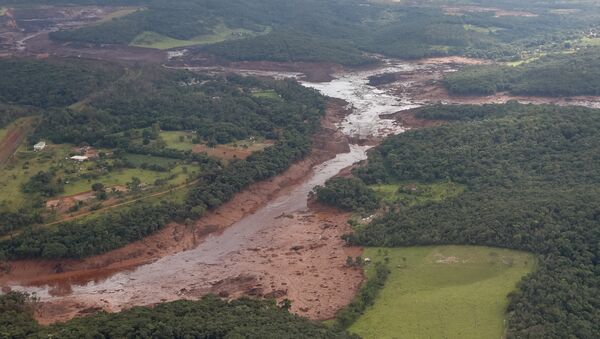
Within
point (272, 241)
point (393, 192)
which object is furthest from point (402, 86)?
point (272, 241)

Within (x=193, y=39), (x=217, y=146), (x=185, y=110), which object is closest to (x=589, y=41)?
(x=185, y=110)

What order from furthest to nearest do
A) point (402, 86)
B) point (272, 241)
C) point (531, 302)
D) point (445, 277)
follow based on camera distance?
point (402, 86) < point (272, 241) < point (445, 277) < point (531, 302)

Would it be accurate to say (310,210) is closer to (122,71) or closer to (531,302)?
(531,302)

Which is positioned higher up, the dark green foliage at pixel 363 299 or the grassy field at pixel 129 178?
the grassy field at pixel 129 178

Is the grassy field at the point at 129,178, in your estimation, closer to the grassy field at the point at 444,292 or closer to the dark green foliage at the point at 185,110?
the dark green foliage at the point at 185,110

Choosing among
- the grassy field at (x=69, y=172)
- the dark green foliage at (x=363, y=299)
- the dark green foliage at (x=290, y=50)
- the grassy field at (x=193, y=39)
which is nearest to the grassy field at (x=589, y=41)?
the dark green foliage at (x=290, y=50)

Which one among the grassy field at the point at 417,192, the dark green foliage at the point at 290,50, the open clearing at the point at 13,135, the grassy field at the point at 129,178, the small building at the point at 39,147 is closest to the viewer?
the grassy field at the point at 129,178
